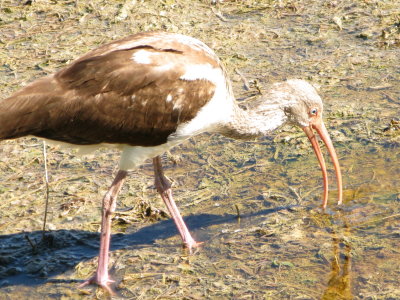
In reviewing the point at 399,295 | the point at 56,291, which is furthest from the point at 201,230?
the point at 399,295

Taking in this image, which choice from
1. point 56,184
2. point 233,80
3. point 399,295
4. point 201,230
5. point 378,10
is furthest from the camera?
point 378,10

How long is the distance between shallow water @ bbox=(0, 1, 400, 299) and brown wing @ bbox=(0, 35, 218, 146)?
3.88ft

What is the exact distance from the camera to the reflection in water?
5.82m

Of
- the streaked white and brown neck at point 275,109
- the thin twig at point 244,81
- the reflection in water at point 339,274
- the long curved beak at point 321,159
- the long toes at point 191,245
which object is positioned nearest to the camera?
the reflection in water at point 339,274

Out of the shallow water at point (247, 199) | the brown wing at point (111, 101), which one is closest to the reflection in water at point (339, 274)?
the shallow water at point (247, 199)

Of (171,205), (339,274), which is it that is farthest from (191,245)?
(339,274)

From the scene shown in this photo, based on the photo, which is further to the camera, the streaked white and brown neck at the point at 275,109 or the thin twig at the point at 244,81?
the thin twig at the point at 244,81

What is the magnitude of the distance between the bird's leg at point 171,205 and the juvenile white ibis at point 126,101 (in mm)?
601

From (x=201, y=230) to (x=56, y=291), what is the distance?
149 cm

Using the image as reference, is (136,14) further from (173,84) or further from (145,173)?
(173,84)

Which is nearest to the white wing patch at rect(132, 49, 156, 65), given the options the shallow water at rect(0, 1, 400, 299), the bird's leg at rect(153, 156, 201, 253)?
the bird's leg at rect(153, 156, 201, 253)

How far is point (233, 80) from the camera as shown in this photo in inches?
373

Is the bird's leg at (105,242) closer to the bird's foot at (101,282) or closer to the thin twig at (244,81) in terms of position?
the bird's foot at (101,282)

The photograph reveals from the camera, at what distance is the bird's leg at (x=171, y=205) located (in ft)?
21.8
